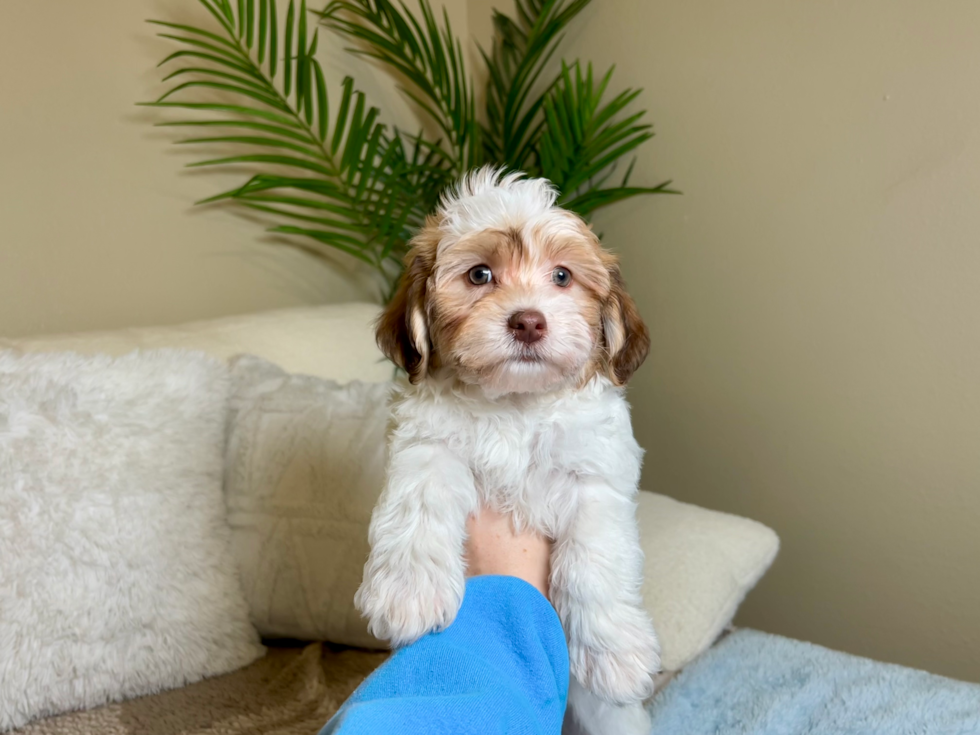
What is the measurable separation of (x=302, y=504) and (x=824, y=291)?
1.84m

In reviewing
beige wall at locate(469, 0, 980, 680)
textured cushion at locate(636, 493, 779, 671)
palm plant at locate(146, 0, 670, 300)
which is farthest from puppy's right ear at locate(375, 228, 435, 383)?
beige wall at locate(469, 0, 980, 680)

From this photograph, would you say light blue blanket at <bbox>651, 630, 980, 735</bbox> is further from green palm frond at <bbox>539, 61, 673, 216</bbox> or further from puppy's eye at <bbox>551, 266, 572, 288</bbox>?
green palm frond at <bbox>539, 61, 673, 216</bbox>

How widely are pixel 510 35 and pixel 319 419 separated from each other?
2.01 meters

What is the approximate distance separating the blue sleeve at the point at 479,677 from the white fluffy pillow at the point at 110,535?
1013 millimetres

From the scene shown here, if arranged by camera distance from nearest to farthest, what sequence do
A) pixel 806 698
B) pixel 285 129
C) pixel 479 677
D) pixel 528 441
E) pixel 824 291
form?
pixel 479 677 < pixel 528 441 < pixel 806 698 < pixel 824 291 < pixel 285 129

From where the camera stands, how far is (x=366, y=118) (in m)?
2.95

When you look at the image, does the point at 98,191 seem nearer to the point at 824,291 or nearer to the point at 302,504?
the point at 302,504

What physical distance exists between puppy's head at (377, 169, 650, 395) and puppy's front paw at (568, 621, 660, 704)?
1.68 feet

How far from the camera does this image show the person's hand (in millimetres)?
1542

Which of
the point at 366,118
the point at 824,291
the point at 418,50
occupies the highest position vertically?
the point at 418,50

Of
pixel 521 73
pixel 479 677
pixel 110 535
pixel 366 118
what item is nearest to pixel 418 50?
pixel 366 118

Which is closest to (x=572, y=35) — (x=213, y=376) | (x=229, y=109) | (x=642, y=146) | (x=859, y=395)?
(x=642, y=146)

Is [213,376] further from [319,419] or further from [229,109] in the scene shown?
[229,109]

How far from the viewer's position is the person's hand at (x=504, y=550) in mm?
1542
